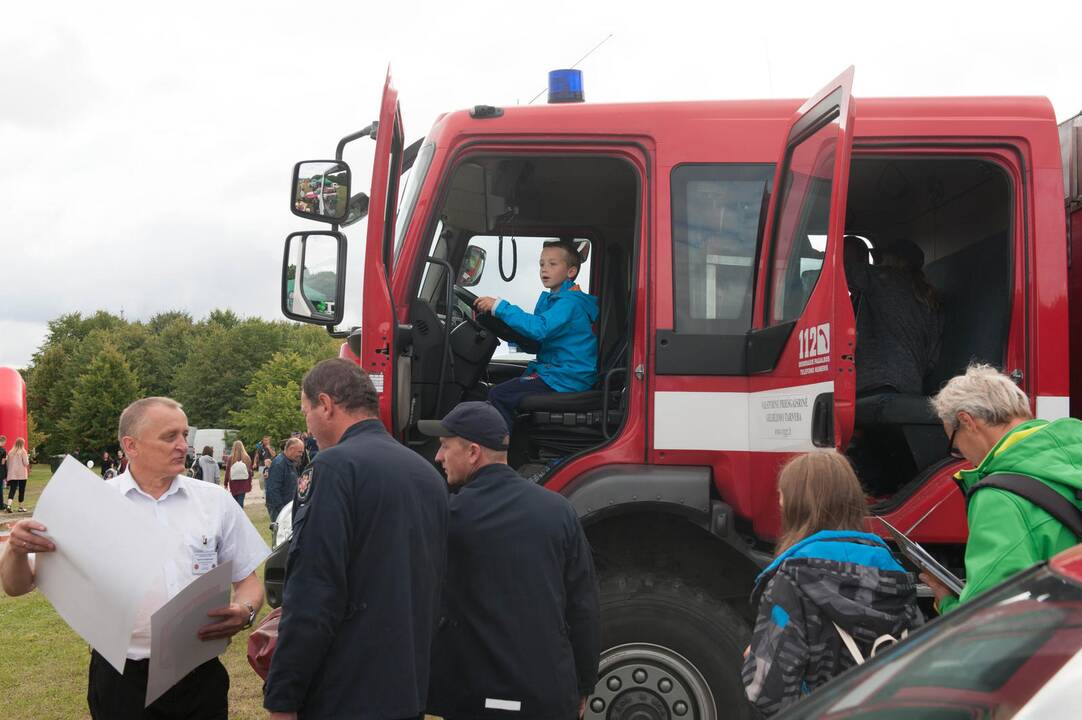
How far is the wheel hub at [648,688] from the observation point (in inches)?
157

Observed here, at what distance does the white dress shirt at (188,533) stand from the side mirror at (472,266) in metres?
2.03

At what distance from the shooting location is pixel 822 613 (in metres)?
2.72

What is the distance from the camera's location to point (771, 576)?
9.38ft

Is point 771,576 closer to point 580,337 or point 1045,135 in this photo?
point 580,337

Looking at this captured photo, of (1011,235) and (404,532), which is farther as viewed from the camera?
(1011,235)

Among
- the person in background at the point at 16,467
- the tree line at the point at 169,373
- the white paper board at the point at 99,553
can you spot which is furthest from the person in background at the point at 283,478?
the tree line at the point at 169,373

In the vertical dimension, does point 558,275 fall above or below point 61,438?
above

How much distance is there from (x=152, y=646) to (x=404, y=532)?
0.75 metres

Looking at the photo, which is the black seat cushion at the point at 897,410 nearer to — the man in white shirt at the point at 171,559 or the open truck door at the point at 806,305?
the open truck door at the point at 806,305

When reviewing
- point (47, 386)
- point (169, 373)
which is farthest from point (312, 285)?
point (169, 373)

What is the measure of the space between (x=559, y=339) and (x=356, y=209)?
1118mm

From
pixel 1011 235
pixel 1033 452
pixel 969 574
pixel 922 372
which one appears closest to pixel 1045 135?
pixel 1011 235

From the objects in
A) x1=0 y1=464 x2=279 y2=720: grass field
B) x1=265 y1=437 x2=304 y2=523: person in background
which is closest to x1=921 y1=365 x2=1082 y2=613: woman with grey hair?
x1=0 y1=464 x2=279 y2=720: grass field

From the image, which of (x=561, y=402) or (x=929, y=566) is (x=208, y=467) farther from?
(x=929, y=566)
